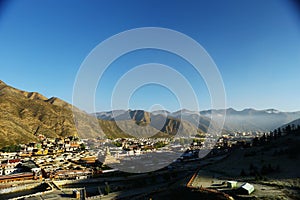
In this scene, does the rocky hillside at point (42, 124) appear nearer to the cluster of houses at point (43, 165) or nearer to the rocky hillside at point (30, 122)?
the rocky hillside at point (30, 122)

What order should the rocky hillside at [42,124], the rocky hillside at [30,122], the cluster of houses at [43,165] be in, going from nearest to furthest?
the cluster of houses at [43,165] < the rocky hillside at [30,122] < the rocky hillside at [42,124]

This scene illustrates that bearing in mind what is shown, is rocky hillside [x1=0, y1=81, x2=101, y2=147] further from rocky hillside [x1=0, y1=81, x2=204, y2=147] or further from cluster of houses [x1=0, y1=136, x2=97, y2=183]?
cluster of houses [x1=0, y1=136, x2=97, y2=183]

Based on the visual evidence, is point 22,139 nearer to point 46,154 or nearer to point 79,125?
point 46,154

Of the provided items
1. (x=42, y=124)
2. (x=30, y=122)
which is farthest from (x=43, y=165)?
(x=42, y=124)

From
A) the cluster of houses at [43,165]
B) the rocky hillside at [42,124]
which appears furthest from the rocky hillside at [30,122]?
the cluster of houses at [43,165]

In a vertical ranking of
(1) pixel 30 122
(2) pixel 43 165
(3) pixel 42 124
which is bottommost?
(2) pixel 43 165

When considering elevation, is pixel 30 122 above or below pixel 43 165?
above

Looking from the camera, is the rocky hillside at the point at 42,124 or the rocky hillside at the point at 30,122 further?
the rocky hillside at the point at 42,124

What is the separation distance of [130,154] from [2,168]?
17.4 meters

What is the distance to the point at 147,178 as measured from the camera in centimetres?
2091

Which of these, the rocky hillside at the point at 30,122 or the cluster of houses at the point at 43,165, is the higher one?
the rocky hillside at the point at 30,122

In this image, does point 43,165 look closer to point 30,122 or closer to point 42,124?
point 30,122

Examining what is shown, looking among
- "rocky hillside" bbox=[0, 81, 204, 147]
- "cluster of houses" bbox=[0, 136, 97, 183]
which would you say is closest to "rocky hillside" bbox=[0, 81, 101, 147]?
"rocky hillside" bbox=[0, 81, 204, 147]

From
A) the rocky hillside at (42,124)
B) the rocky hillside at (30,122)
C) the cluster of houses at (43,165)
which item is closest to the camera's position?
the cluster of houses at (43,165)
